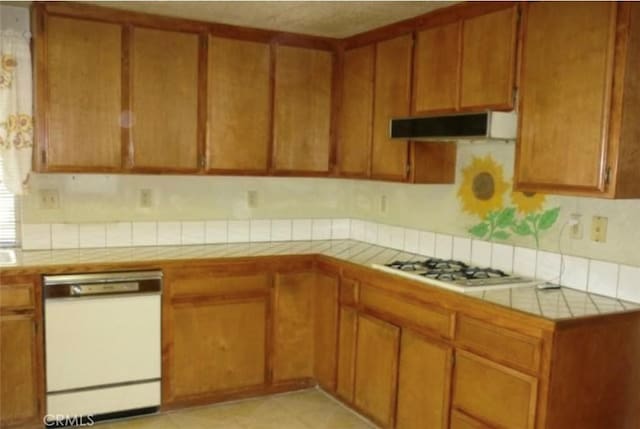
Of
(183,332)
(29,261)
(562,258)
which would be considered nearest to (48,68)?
(29,261)

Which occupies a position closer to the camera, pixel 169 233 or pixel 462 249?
pixel 462 249

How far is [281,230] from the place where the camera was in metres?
4.18

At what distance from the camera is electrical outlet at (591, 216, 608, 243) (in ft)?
8.72

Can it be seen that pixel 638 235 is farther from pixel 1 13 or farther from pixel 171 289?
pixel 1 13

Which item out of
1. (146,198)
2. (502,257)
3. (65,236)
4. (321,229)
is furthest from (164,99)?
(502,257)

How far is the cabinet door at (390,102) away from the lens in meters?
3.41

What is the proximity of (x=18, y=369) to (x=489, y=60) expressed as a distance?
2.85 meters

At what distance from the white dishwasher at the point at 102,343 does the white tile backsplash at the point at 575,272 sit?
214 cm

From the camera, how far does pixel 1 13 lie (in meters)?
3.29

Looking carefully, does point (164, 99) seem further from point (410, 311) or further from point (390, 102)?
point (410, 311)

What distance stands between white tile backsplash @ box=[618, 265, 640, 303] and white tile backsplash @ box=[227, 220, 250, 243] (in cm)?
237

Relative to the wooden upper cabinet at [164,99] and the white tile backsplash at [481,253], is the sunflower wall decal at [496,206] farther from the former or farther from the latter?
the wooden upper cabinet at [164,99]

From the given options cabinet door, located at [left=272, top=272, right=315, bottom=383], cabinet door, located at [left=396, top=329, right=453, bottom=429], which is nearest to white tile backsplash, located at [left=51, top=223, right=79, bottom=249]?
cabinet door, located at [left=272, top=272, right=315, bottom=383]

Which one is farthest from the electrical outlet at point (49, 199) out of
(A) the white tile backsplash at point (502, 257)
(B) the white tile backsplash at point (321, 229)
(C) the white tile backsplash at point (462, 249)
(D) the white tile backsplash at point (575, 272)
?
(D) the white tile backsplash at point (575, 272)
